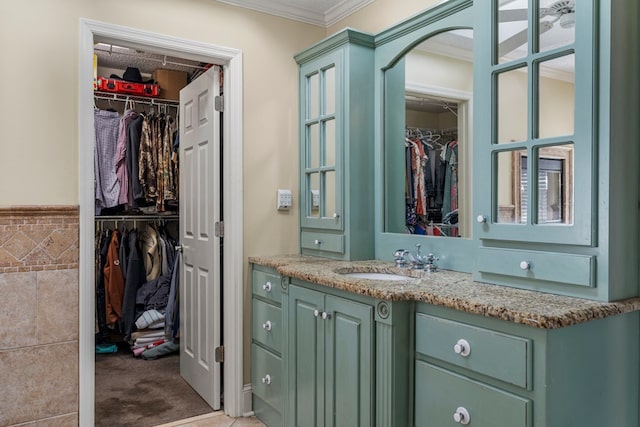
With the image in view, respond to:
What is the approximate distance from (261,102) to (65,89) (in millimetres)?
1044

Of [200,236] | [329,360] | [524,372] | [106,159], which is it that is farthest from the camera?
[106,159]

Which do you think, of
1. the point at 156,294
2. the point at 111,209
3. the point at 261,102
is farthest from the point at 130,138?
the point at 261,102

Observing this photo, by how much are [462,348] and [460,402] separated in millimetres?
180

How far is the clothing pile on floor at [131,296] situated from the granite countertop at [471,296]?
2.10 meters

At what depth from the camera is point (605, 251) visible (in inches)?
57.1

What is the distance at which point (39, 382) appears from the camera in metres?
2.26

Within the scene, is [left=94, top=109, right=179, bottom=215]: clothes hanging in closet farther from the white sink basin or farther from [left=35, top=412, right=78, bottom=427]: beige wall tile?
the white sink basin

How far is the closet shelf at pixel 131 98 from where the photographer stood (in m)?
4.13

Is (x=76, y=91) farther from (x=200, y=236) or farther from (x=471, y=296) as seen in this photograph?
(x=471, y=296)

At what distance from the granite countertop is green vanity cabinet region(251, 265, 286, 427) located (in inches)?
11.0

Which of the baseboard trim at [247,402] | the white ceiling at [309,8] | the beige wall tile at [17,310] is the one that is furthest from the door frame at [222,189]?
the white ceiling at [309,8]

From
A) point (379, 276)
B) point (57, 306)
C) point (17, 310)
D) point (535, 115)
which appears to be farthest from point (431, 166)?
point (17, 310)

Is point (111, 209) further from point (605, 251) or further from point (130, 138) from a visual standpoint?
point (605, 251)

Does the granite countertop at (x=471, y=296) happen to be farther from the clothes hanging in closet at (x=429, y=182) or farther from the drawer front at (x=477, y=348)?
the clothes hanging in closet at (x=429, y=182)
